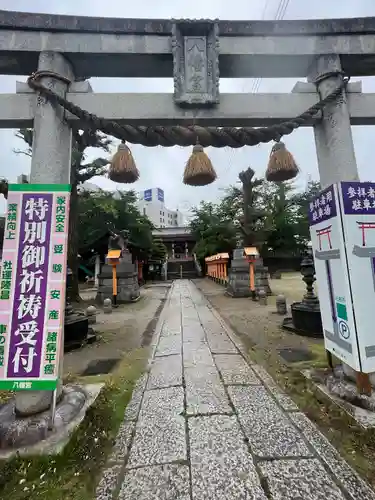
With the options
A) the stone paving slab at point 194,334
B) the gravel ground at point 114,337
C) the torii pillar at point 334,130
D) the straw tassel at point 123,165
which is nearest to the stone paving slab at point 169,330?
the stone paving slab at point 194,334

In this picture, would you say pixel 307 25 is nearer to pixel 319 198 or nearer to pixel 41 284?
pixel 319 198

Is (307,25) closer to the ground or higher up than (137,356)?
higher up

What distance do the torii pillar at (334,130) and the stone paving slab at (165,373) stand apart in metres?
2.16

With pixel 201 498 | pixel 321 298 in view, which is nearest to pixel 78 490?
pixel 201 498

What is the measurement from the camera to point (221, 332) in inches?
242

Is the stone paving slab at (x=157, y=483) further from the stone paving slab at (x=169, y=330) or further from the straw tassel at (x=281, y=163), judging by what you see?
the stone paving slab at (x=169, y=330)

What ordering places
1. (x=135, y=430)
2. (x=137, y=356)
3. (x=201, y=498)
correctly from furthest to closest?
(x=137, y=356) < (x=135, y=430) < (x=201, y=498)

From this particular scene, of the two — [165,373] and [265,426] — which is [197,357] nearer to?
[165,373]

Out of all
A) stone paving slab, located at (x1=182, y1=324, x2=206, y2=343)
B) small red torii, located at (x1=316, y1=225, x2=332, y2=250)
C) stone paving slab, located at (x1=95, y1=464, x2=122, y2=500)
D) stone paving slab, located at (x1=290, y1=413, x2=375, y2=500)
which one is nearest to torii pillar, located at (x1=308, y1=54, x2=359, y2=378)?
small red torii, located at (x1=316, y1=225, x2=332, y2=250)

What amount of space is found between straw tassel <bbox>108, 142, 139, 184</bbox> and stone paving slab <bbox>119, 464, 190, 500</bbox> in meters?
2.75

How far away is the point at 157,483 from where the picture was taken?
1.76 meters

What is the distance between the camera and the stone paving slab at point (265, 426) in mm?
2057

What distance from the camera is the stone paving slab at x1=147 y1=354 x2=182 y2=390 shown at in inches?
134

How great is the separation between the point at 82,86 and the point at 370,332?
4.15 metres
